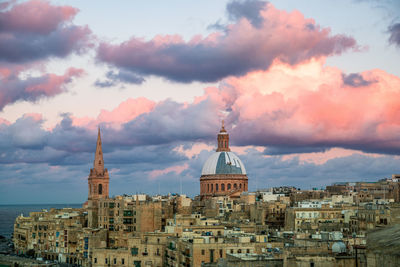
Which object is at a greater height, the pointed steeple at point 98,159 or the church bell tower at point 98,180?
the pointed steeple at point 98,159

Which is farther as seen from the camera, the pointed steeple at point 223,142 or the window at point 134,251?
the pointed steeple at point 223,142

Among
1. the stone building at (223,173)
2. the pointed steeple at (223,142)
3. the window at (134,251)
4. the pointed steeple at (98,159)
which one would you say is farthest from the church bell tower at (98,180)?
the window at (134,251)

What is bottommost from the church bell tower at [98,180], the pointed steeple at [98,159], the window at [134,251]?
the window at [134,251]

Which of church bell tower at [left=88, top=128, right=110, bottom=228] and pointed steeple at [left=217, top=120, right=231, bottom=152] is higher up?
pointed steeple at [left=217, top=120, right=231, bottom=152]

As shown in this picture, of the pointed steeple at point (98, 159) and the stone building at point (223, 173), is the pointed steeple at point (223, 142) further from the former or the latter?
the pointed steeple at point (98, 159)

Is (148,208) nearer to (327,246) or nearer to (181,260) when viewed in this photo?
(181,260)

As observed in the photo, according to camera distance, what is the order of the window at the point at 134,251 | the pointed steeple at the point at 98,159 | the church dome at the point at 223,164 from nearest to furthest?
the window at the point at 134,251 → the pointed steeple at the point at 98,159 → the church dome at the point at 223,164

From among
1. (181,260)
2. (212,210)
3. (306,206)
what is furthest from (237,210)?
(181,260)

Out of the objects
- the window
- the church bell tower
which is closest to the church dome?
the church bell tower

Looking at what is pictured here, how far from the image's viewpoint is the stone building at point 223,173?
390 ft

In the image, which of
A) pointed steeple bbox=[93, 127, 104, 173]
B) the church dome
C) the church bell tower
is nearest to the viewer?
the church bell tower

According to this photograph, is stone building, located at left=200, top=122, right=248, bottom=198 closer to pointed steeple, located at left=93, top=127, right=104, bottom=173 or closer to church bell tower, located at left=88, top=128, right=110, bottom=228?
church bell tower, located at left=88, top=128, right=110, bottom=228

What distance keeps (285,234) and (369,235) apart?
33.6m

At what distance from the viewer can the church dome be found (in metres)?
121
